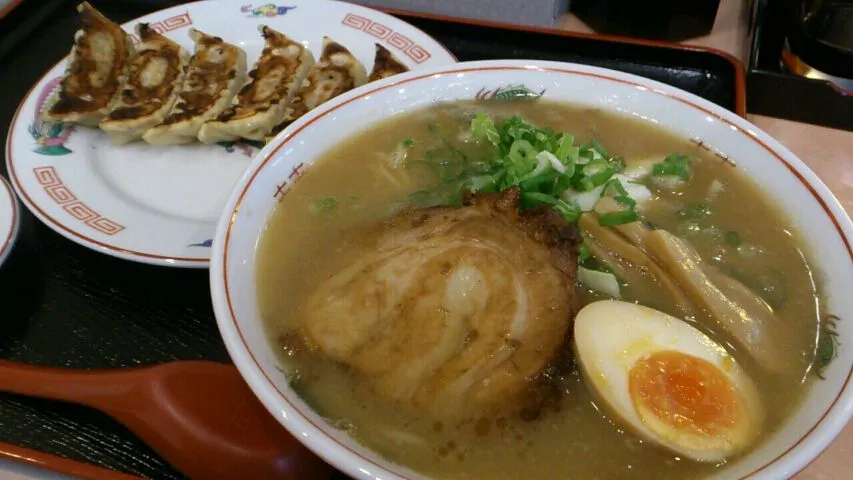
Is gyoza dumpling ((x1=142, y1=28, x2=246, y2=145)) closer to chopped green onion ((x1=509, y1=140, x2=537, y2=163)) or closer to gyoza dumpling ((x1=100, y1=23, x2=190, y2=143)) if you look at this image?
gyoza dumpling ((x1=100, y1=23, x2=190, y2=143))

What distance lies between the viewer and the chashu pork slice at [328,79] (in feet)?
6.81

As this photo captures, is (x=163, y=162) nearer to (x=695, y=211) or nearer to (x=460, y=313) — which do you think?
(x=460, y=313)

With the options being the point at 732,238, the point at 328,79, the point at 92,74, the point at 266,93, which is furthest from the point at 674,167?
the point at 92,74

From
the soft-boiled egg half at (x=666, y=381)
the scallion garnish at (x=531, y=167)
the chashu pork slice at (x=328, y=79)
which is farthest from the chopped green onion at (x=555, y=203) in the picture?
the chashu pork slice at (x=328, y=79)

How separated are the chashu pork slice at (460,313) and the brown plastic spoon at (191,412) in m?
0.23

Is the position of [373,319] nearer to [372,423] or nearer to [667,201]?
[372,423]

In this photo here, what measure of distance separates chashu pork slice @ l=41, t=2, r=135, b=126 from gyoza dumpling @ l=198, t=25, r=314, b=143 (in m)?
0.40

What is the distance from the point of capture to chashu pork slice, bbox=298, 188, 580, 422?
1067 millimetres

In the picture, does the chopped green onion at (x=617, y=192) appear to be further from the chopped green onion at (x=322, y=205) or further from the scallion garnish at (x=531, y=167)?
the chopped green onion at (x=322, y=205)

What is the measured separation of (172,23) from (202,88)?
1.50 feet

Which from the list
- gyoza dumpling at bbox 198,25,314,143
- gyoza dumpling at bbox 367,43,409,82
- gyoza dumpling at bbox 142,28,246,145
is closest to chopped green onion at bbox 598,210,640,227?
gyoza dumpling at bbox 367,43,409,82

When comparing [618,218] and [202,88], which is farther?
[202,88]

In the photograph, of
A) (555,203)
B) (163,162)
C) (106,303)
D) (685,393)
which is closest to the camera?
(685,393)

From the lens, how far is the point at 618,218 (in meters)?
1.34
